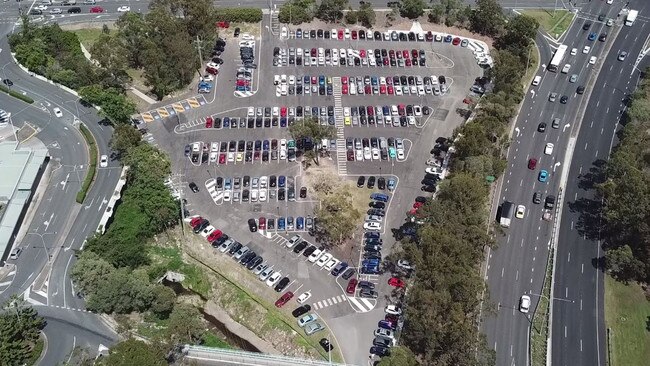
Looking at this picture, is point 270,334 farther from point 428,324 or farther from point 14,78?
point 14,78

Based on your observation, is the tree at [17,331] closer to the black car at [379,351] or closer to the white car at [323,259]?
the white car at [323,259]

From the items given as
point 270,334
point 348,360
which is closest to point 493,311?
point 348,360

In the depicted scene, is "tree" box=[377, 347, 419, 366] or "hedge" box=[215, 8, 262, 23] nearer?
"tree" box=[377, 347, 419, 366]

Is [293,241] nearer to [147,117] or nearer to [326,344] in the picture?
[326,344]

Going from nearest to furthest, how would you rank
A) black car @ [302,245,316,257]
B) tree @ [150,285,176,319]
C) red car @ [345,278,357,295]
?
tree @ [150,285,176,319], red car @ [345,278,357,295], black car @ [302,245,316,257]

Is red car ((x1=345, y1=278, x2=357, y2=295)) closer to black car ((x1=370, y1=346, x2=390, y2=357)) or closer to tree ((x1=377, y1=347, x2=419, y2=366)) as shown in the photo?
black car ((x1=370, y1=346, x2=390, y2=357))

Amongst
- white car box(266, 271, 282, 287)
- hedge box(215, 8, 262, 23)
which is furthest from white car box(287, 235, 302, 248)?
hedge box(215, 8, 262, 23)

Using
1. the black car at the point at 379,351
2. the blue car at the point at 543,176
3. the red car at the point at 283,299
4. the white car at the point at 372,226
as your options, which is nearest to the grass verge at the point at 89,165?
the red car at the point at 283,299
